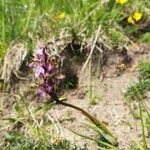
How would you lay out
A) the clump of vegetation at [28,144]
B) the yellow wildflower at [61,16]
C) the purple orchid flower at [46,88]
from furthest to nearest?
1. the yellow wildflower at [61,16]
2. the clump of vegetation at [28,144]
3. the purple orchid flower at [46,88]

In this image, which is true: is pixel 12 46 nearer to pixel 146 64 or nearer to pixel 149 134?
pixel 146 64

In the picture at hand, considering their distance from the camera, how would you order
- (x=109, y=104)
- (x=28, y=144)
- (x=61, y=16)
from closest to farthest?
(x=28, y=144), (x=109, y=104), (x=61, y=16)

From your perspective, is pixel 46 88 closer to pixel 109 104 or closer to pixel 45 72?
pixel 45 72

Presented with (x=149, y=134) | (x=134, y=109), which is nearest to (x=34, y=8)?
(x=134, y=109)

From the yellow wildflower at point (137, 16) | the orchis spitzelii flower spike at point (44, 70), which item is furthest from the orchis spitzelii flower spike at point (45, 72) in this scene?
the yellow wildflower at point (137, 16)

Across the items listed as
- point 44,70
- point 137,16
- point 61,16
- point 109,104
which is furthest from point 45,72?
point 137,16

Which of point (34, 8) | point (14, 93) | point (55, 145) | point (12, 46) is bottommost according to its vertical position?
point (55, 145)

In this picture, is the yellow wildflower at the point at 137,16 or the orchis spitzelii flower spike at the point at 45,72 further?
the yellow wildflower at the point at 137,16

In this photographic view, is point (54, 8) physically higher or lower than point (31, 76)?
higher

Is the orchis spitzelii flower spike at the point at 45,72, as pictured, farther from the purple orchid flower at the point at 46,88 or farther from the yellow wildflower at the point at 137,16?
the yellow wildflower at the point at 137,16
